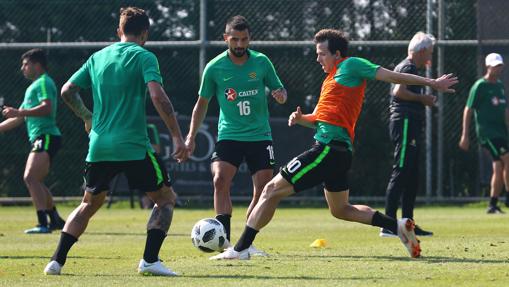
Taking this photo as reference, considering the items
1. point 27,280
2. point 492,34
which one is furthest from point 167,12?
point 27,280

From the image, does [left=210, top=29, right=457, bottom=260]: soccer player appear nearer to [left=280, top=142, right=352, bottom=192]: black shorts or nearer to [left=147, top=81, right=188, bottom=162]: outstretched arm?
[left=280, top=142, right=352, bottom=192]: black shorts

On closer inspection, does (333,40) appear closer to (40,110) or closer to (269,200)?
(269,200)

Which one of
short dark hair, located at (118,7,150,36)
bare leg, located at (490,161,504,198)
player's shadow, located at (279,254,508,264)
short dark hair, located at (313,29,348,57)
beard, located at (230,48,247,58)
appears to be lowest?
bare leg, located at (490,161,504,198)

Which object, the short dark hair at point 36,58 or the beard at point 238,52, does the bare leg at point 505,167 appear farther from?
the beard at point 238,52

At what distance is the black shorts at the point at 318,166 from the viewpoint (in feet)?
31.2

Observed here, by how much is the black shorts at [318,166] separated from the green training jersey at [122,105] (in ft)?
4.81

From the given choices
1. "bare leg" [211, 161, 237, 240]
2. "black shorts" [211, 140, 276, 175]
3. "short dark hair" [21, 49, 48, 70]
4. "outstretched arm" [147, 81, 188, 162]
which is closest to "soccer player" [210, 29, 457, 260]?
"bare leg" [211, 161, 237, 240]

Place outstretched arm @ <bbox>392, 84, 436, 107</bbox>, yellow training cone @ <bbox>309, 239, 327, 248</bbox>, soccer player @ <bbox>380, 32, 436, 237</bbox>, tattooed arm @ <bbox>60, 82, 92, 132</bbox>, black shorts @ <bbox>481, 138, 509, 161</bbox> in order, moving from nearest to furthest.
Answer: tattooed arm @ <bbox>60, 82, 92, 132</bbox>, yellow training cone @ <bbox>309, 239, 327, 248</bbox>, outstretched arm @ <bbox>392, 84, 436, 107</bbox>, soccer player @ <bbox>380, 32, 436, 237</bbox>, black shorts @ <bbox>481, 138, 509, 161</bbox>

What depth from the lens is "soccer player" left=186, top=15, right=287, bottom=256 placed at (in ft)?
34.5

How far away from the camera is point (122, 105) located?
853cm

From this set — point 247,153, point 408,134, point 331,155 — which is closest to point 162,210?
point 331,155

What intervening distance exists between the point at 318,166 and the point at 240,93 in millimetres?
1407

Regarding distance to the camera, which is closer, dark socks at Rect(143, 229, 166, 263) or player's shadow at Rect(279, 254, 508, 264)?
dark socks at Rect(143, 229, 166, 263)

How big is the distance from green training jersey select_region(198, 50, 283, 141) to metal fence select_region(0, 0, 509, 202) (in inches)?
347
